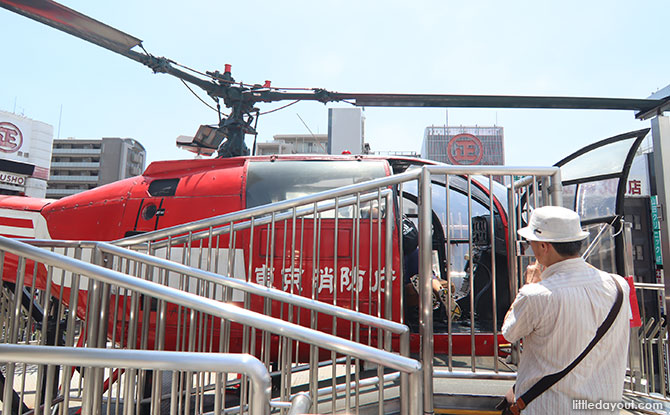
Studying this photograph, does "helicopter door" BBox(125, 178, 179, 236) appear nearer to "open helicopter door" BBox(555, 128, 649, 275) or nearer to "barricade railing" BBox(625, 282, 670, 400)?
"open helicopter door" BBox(555, 128, 649, 275)

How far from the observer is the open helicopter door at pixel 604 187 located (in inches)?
177

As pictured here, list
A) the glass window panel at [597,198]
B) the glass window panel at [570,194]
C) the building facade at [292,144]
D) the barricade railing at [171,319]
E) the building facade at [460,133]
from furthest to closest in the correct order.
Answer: the building facade at [292,144] → the building facade at [460,133] → the glass window panel at [570,194] → the glass window panel at [597,198] → the barricade railing at [171,319]

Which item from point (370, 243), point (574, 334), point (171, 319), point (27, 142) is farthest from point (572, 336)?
point (27, 142)

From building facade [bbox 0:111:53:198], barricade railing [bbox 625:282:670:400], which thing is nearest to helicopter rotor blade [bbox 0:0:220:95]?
barricade railing [bbox 625:282:670:400]

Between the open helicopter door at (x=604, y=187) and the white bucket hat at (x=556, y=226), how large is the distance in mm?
3042

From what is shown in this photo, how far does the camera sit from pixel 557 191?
8.93 ft

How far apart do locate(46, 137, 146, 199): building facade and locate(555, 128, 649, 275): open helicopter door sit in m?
77.7

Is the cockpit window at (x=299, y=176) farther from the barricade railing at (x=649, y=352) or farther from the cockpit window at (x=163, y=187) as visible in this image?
the barricade railing at (x=649, y=352)

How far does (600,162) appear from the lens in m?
4.72

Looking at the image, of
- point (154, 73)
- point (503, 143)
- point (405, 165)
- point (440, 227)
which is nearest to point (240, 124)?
point (154, 73)

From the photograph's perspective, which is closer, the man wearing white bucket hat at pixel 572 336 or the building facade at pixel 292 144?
the man wearing white bucket hat at pixel 572 336

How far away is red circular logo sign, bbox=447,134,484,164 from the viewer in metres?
41.1

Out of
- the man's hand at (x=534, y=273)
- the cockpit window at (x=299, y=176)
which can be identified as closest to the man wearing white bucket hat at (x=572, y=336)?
the man's hand at (x=534, y=273)

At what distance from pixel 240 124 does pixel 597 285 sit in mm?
5293
